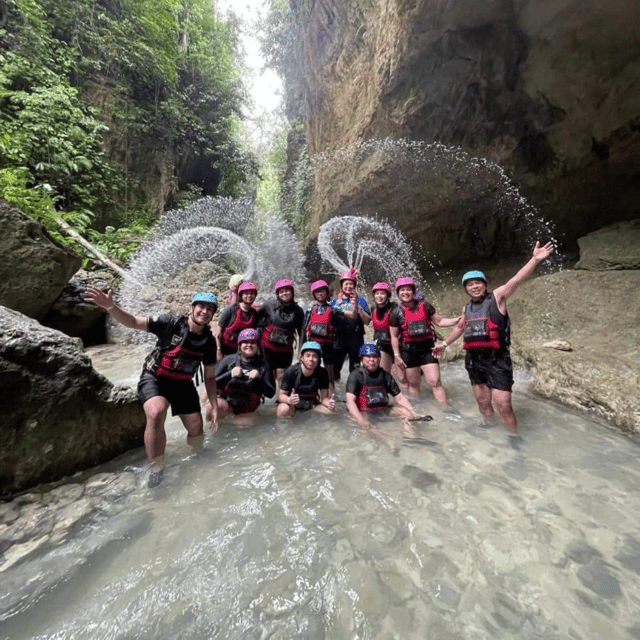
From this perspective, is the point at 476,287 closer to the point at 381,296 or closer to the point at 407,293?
the point at 407,293

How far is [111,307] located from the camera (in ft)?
9.93

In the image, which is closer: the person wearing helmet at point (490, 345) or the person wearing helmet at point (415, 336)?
the person wearing helmet at point (490, 345)

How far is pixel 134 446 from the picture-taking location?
3621 millimetres

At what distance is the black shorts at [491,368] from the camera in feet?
13.1

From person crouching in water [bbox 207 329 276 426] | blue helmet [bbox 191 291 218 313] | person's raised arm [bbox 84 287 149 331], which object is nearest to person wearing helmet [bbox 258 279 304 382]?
person crouching in water [bbox 207 329 276 426]

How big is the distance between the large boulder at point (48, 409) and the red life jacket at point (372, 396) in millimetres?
2662

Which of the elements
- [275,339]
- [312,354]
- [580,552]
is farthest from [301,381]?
[580,552]

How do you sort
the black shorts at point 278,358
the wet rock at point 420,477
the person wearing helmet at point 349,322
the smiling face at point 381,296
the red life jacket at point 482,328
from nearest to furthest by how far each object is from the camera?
the wet rock at point 420,477 → the red life jacket at point 482,328 → the black shorts at point 278,358 → the person wearing helmet at point 349,322 → the smiling face at point 381,296

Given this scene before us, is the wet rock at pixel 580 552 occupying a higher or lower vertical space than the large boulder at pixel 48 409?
lower

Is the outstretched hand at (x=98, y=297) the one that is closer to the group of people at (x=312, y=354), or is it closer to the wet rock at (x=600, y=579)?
the group of people at (x=312, y=354)

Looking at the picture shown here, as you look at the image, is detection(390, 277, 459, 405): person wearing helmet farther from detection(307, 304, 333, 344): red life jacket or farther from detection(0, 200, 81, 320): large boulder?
detection(0, 200, 81, 320): large boulder

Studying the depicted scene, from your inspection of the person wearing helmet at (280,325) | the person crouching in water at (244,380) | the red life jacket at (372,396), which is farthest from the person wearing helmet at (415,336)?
the person crouching in water at (244,380)

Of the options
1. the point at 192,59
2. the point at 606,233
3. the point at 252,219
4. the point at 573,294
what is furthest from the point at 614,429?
the point at 192,59

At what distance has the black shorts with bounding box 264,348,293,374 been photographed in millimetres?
5242
